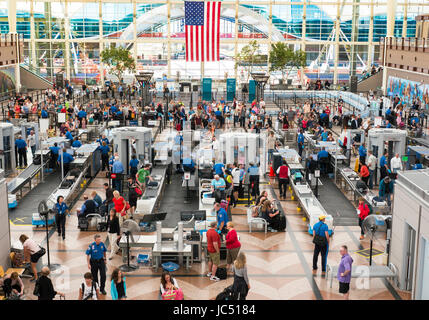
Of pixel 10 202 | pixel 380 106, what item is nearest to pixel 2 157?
pixel 10 202

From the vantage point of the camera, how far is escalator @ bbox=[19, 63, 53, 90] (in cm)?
4762

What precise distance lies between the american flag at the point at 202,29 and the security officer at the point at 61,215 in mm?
22146

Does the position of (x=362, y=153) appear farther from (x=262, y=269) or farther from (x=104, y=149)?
(x=262, y=269)

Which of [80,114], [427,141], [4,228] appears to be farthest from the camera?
[80,114]

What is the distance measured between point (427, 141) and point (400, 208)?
41.1ft

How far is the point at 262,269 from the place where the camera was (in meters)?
11.7

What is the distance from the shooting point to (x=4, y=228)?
37.3ft

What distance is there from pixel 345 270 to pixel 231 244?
2.41 m

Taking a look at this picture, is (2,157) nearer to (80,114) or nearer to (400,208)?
(80,114)

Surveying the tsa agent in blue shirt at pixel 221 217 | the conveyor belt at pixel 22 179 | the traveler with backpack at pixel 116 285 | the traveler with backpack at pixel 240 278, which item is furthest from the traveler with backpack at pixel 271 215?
the conveyor belt at pixel 22 179

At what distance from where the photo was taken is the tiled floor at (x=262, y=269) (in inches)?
413

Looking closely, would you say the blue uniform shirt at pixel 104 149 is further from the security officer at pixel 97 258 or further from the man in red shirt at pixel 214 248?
the security officer at pixel 97 258

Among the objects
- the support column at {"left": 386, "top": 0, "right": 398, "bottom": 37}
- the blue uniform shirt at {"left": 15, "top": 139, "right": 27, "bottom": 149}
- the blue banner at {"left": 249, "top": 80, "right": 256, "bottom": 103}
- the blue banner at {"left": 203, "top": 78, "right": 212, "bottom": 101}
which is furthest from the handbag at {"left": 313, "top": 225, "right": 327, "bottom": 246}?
the support column at {"left": 386, "top": 0, "right": 398, "bottom": 37}

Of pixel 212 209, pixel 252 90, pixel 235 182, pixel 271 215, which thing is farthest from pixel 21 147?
pixel 252 90
